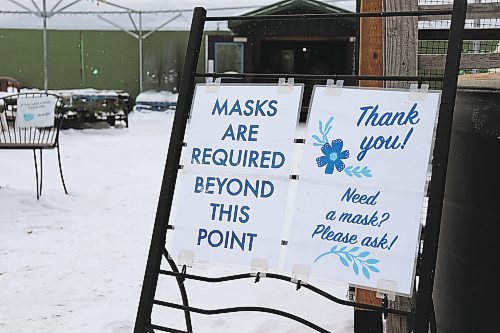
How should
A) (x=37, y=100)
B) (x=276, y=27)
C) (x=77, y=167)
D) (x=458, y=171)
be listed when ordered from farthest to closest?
(x=276, y=27) < (x=77, y=167) < (x=37, y=100) < (x=458, y=171)

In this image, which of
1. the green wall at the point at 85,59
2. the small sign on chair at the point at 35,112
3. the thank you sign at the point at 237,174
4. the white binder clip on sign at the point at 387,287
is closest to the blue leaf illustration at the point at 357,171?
the thank you sign at the point at 237,174

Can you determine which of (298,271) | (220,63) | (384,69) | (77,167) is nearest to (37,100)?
(77,167)

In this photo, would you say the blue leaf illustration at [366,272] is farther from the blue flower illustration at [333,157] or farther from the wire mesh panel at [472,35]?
the wire mesh panel at [472,35]

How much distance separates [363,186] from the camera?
67.7 inches

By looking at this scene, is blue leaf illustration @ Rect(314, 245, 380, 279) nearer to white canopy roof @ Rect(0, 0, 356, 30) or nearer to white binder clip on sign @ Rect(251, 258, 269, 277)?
white binder clip on sign @ Rect(251, 258, 269, 277)

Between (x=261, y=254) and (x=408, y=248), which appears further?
(x=261, y=254)

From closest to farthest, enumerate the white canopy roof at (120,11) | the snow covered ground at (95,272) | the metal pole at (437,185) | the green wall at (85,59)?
the metal pole at (437,185) → the snow covered ground at (95,272) → the white canopy roof at (120,11) → the green wall at (85,59)

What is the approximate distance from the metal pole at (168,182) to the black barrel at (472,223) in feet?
2.89

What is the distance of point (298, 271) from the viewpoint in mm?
1755

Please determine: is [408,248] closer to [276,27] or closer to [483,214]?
[483,214]

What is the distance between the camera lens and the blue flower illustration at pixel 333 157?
175 cm

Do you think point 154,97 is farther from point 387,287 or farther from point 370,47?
point 387,287

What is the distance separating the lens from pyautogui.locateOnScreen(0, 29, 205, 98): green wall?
1612cm

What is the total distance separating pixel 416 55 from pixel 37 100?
13.8 feet
